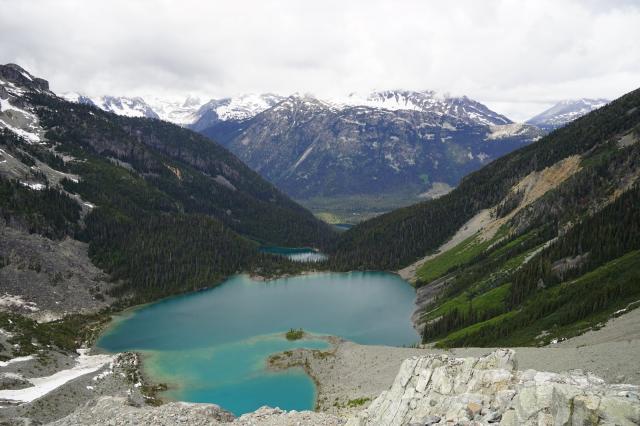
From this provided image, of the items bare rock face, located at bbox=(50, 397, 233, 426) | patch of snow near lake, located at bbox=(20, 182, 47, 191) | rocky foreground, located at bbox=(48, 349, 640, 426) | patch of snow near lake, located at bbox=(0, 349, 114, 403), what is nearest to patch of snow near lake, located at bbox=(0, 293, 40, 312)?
patch of snow near lake, located at bbox=(0, 349, 114, 403)

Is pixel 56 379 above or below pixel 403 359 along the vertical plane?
above

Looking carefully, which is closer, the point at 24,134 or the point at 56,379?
the point at 56,379

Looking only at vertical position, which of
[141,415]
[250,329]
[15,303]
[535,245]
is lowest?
[250,329]

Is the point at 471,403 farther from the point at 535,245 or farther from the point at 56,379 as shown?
the point at 535,245

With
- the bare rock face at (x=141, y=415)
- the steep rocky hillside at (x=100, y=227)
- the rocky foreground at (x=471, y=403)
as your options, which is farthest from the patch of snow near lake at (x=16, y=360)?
the steep rocky hillside at (x=100, y=227)

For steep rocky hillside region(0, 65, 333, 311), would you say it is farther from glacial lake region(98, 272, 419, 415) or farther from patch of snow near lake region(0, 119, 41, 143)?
glacial lake region(98, 272, 419, 415)

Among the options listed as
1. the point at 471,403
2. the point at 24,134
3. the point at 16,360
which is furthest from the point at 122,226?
the point at 471,403
